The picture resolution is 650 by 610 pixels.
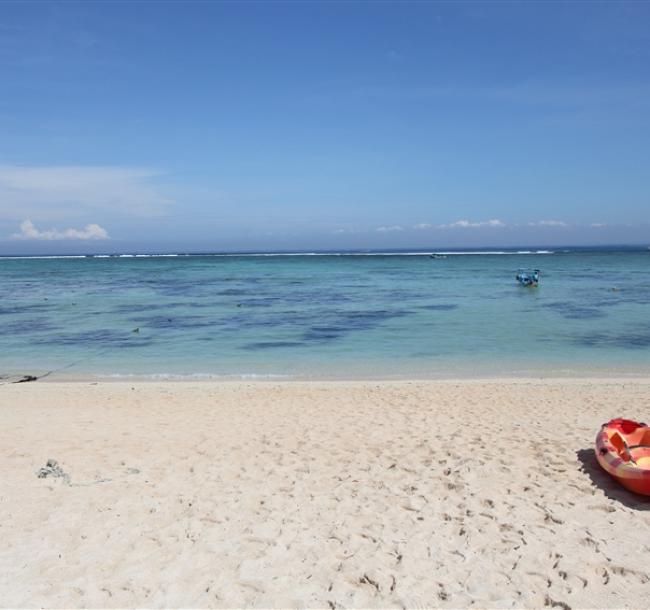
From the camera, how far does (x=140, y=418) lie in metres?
10.1

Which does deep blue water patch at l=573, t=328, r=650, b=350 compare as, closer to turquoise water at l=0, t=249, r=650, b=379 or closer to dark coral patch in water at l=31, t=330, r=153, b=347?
turquoise water at l=0, t=249, r=650, b=379

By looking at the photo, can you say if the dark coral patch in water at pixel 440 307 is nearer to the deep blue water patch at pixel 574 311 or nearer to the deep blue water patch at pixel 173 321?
the deep blue water patch at pixel 574 311

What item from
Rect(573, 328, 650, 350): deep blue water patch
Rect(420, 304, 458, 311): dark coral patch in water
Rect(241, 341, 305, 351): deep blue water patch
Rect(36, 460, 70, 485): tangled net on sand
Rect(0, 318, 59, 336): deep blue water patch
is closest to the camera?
Rect(36, 460, 70, 485): tangled net on sand

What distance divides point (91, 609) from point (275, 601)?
1420 mm

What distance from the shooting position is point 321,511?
6.00 meters

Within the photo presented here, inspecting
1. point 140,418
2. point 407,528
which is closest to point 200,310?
point 140,418

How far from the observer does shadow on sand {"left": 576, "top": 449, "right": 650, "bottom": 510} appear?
6.05 meters

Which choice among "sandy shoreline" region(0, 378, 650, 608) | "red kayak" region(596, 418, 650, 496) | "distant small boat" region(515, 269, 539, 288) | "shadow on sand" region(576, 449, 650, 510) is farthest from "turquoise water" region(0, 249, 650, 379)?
"shadow on sand" region(576, 449, 650, 510)

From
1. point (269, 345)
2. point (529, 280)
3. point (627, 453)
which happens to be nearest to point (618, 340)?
point (269, 345)

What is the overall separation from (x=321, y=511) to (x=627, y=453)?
3835 millimetres

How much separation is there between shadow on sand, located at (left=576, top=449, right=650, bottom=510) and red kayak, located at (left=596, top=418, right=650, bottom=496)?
0.08 metres

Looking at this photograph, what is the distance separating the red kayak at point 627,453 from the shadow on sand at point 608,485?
0.08 meters

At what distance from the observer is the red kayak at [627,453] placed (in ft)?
20.1

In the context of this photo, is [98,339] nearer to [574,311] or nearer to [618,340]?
[618,340]
